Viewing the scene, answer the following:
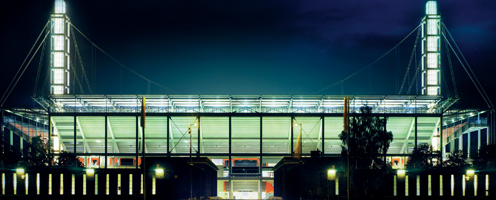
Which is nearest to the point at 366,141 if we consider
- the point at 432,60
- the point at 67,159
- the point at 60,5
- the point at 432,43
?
the point at 67,159

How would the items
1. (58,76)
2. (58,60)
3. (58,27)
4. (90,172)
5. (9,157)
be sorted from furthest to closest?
(58,27), (58,60), (58,76), (9,157), (90,172)

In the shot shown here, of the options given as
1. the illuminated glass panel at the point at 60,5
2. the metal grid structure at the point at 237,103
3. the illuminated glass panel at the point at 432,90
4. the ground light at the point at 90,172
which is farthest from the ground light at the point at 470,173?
the illuminated glass panel at the point at 60,5

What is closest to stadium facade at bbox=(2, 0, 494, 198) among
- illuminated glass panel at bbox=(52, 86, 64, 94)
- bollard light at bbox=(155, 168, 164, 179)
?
illuminated glass panel at bbox=(52, 86, 64, 94)

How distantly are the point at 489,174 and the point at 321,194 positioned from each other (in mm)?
16015

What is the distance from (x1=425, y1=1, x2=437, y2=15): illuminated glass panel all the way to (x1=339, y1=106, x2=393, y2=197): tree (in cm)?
4774

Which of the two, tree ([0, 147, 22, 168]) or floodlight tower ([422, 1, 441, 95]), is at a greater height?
floodlight tower ([422, 1, 441, 95])

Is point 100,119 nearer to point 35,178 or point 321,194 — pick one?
point 35,178

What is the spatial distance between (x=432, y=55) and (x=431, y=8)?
29.3 feet

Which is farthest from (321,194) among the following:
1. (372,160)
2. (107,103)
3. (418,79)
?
(418,79)

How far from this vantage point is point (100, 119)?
2808 inches

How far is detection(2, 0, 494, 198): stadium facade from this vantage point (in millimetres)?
69688

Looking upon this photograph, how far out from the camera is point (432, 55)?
78625mm

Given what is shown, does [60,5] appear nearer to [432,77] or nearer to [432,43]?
[432,43]

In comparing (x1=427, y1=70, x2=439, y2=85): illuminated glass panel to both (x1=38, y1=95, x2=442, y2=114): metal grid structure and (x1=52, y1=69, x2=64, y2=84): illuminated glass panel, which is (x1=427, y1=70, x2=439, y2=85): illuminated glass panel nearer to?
(x1=38, y1=95, x2=442, y2=114): metal grid structure
